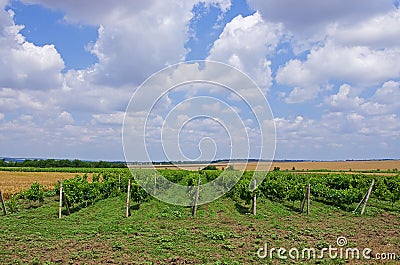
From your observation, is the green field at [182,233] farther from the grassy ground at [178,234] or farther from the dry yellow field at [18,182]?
the dry yellow field at [18,182]

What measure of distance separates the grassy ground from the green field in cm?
2

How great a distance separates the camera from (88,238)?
11641mm

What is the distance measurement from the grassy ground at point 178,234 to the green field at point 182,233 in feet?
0.08

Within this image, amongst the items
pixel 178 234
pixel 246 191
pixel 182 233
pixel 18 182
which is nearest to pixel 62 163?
pixel 18 182

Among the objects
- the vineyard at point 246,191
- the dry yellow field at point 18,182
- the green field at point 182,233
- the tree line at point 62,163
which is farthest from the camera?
the tree line at point 62,163

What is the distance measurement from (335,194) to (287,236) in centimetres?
1085

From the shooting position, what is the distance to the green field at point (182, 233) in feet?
31.4

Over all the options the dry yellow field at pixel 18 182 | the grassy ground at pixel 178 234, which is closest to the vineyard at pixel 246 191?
the grassy ground at pixel 178 234

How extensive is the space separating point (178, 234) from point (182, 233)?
0.23 metres

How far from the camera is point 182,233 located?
12617mm

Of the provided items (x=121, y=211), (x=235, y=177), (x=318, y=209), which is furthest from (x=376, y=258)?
(x=235, y=177)

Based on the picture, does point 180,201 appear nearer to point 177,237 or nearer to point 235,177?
point 235,177

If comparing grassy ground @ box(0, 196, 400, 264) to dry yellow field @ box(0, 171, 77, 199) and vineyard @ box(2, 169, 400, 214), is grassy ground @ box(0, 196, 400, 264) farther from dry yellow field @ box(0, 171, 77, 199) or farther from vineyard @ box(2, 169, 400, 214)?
dry yellow field @ box(0, 171, 77, 199)

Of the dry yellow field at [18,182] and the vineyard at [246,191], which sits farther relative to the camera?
the dry yellow field at [18,182]
